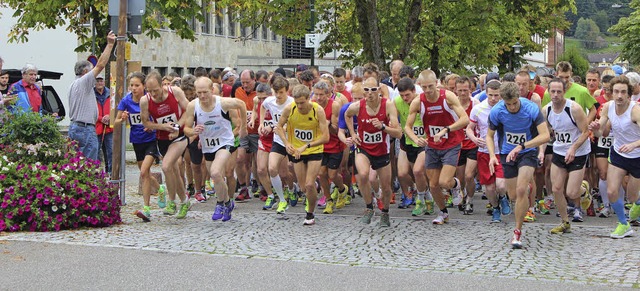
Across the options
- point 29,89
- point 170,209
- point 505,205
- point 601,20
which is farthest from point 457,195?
point 601,20

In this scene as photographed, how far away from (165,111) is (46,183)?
6.41 ft

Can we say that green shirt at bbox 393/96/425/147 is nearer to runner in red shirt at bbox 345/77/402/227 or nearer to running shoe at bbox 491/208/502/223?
runner in red shirt at bbox 345/77/402/227

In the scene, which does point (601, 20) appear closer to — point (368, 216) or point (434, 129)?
point (434, 129)

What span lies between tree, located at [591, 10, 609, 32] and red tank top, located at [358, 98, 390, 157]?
458 feet

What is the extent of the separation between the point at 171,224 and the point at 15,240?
227cm

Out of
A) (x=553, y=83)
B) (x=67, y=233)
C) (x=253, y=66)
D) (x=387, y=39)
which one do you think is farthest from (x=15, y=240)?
(x=253, y=66)

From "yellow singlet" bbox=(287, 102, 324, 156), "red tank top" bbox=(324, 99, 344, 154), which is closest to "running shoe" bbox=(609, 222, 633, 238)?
"yellow singlet" bbox=(287, 102, 324, 156)

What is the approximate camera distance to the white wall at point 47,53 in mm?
35312

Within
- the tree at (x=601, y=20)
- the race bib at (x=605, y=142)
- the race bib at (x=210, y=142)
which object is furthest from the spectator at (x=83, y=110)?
the tree at (x=601, y=20)

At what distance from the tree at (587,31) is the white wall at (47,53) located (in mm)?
122651

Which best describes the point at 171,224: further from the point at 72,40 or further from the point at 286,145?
the point at 72,40

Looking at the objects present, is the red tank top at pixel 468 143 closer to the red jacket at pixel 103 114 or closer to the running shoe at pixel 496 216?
the running shoe at pixel 496 216

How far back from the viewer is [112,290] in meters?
8.18

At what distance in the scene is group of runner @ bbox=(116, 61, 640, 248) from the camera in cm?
1152
